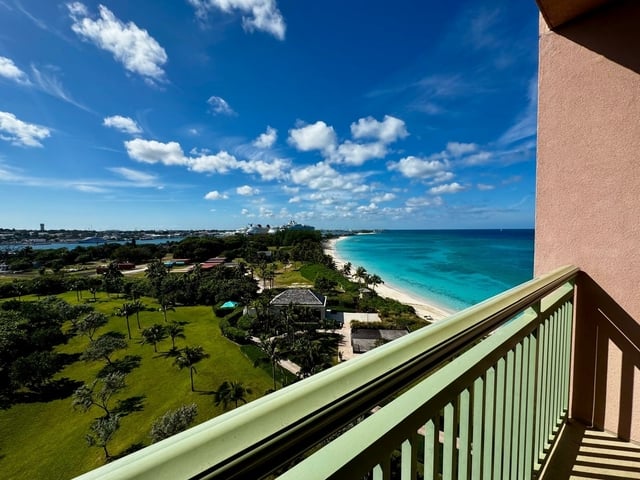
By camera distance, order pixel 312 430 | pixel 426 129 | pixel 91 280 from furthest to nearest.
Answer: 1. pixel 91 280
2. pixel 426 129
3. pixel 312 430

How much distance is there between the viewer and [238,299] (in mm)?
27375

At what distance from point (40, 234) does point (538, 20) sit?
4484cm

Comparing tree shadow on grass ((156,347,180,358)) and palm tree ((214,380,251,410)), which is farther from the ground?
palm tree ((214,380,251,410))

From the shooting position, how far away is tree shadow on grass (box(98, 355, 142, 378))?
1633cm

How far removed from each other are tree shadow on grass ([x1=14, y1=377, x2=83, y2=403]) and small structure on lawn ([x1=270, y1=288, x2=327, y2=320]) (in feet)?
40.5

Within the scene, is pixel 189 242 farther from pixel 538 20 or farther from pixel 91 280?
pixel 538 20

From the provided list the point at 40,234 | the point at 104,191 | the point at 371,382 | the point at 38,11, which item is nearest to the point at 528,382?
the point at 371,382

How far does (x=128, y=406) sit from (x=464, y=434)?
16592 millimetres

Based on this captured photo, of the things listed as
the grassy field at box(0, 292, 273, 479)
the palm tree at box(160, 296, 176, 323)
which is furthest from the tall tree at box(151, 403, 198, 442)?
the palm tree at box(160, 296, 176, 323)

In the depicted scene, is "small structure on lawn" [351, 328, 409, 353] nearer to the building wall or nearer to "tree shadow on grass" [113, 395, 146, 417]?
"tree shadow on grass" [113, 395, 146, 417]

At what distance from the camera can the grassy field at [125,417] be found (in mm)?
10141

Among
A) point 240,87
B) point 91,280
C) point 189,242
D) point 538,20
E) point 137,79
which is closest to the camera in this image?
point 538,20

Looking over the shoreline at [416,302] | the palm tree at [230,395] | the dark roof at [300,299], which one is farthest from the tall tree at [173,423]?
the shoreline at [416,302]

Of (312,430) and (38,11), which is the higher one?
(38,11)
